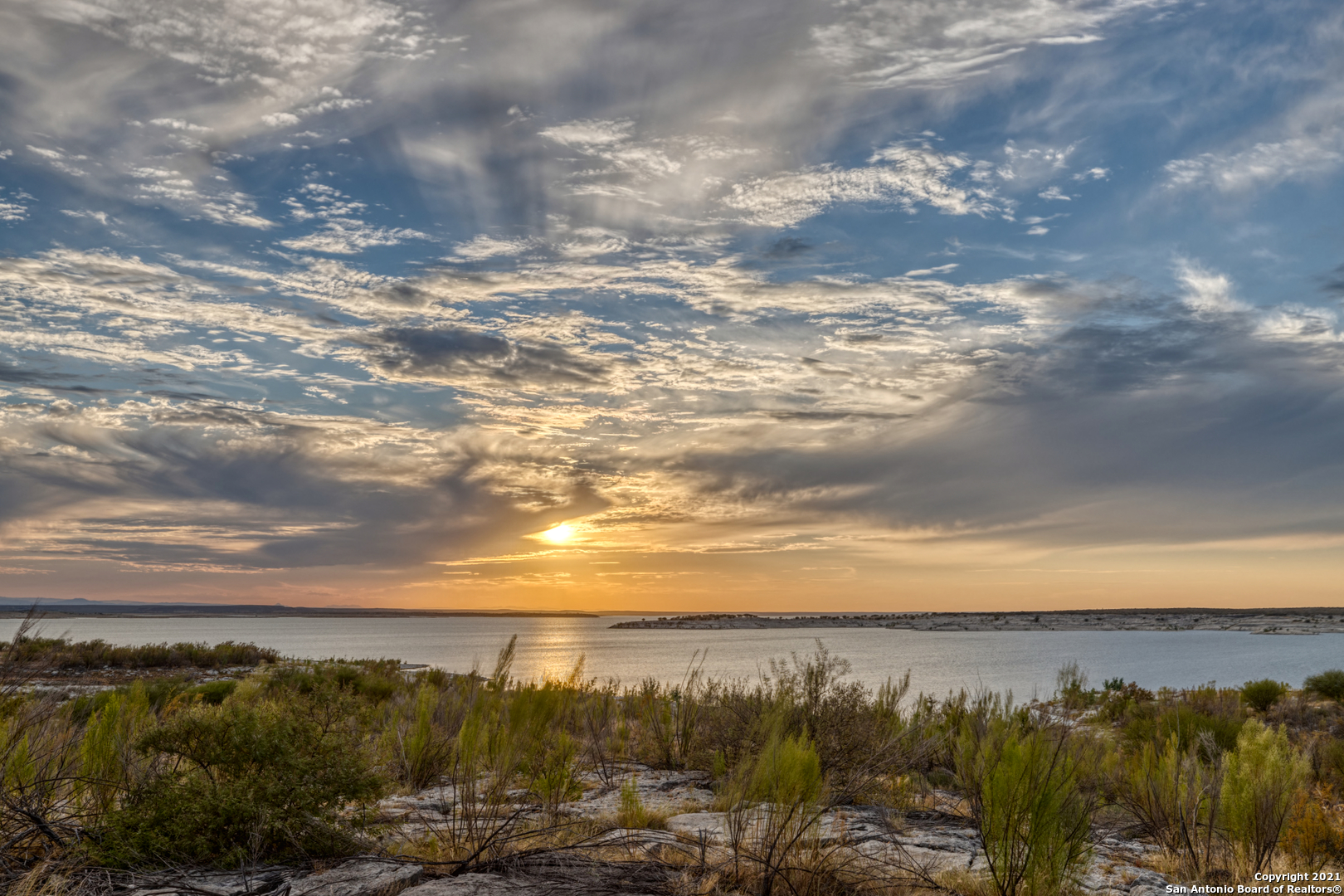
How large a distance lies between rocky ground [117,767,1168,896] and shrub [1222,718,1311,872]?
65cm

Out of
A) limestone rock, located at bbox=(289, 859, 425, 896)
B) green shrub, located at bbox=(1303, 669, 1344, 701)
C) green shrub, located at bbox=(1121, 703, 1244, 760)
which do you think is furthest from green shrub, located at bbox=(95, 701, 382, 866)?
green shrub, located at bbox=(1303, 669, 1344, 701)

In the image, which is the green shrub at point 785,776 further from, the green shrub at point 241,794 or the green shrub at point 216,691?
the green shrub at point 216,691

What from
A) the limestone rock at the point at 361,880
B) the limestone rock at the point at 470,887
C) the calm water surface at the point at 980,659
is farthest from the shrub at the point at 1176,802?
the calm water surface at the point at 980,659

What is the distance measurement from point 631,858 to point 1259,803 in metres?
4.47

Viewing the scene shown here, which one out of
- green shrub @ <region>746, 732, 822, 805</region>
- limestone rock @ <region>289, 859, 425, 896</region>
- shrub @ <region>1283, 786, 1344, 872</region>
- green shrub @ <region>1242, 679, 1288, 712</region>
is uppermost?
green shrub @ <region>746, 732, 822, 805</region>

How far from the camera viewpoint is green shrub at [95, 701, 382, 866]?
501cm

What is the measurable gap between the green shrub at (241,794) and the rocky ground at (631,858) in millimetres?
345

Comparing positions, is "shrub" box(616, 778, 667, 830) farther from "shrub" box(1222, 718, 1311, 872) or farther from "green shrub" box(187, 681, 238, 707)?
"green shrub" box(187, 681, 238, 707)

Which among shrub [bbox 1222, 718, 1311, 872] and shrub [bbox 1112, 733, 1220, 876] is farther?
shrub [bbox 1112, 733, 1220, 876]

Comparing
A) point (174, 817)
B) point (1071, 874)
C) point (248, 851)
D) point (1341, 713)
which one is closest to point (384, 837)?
point (248, 851)

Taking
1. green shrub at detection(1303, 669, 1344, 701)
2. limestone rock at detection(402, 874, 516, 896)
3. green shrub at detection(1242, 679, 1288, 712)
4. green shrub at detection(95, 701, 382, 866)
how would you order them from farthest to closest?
green shrub at detection(1303, 669, 1344, 701) < green shrub at detection(1242, 679, 1288, 712) < green shrub at detection(95, 701, 382, 866) < limestone rock at detection(402, 874, 516, 896)

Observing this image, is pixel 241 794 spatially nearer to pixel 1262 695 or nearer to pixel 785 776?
pixel 785 776

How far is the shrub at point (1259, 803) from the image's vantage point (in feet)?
17.8

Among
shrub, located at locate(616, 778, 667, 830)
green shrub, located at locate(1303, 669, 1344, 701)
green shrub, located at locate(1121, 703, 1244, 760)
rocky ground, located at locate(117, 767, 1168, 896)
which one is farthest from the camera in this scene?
green shrub, located at locate(1303, 669, 1344, 701)
